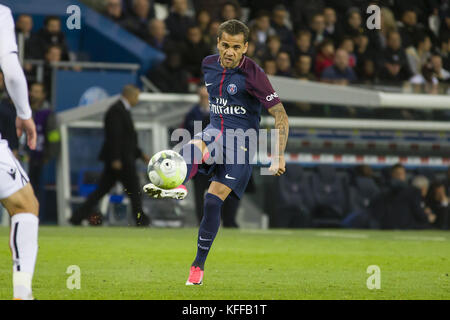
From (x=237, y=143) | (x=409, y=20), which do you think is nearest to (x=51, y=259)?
(x=237, y=143)

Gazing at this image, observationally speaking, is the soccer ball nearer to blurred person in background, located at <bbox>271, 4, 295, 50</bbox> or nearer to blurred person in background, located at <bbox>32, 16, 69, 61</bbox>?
blurred person in background, located at <bbox>32, 16, 69, 61</bbox>

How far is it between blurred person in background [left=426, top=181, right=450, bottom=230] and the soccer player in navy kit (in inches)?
422

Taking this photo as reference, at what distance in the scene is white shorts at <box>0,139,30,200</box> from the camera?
18.3 ft

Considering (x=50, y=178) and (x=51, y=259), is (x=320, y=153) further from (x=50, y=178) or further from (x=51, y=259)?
(x=51, y=259)

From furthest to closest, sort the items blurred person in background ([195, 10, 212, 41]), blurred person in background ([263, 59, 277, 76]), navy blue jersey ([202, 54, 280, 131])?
blurred person in background ([195, 10, 212, 41])
blurred person in background ([263, 59, 277, 76])
navy blue jersey ([202, 54, 280, 131])

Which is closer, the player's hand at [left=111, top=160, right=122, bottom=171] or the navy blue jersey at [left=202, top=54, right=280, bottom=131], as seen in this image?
the navy blue jersey at [left=202, top=54, right=280, bottom=131]

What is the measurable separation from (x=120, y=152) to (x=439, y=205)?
630 centimetres

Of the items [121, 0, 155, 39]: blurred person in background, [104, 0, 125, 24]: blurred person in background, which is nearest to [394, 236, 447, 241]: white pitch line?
[121, 0, 155, 39]: blurred person in background

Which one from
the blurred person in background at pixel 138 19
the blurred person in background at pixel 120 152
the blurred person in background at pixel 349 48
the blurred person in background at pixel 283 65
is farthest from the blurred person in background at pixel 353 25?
the blurred person in background at pixel 120 152

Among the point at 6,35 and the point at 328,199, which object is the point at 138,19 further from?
the point at 6,35

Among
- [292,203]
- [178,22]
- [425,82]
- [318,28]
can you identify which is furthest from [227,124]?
[425,82]

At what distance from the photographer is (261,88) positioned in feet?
26.3

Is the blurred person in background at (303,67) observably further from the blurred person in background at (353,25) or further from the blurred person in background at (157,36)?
the blurred person in background at (157,36)

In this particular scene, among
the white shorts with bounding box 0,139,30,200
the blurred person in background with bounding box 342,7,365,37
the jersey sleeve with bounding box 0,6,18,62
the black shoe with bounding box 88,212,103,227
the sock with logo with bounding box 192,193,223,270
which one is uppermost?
the blurred person in background with bounding box 342,7,365,37
